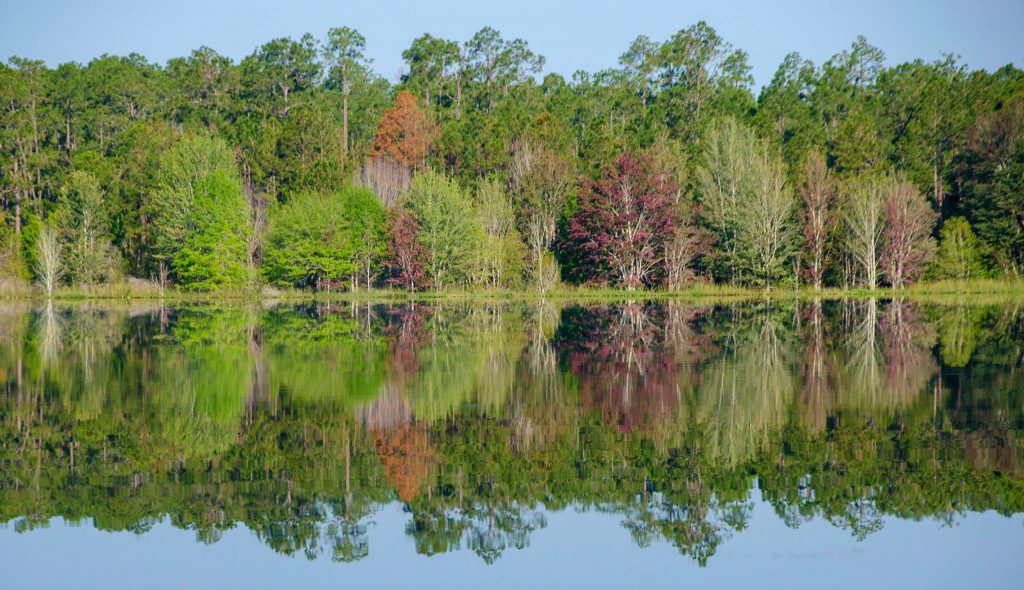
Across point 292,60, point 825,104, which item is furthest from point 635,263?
point 292,60

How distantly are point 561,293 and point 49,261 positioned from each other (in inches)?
1267

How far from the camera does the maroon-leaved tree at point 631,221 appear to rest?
201 ft

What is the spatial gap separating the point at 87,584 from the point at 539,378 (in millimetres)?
13357

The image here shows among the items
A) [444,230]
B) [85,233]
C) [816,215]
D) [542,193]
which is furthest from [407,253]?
[816,215]

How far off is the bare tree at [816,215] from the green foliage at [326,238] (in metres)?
26.7

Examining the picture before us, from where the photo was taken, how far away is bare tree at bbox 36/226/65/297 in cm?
6375

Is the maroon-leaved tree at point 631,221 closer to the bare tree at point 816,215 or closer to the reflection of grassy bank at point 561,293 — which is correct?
the reflection of grassy bank at point 561,293

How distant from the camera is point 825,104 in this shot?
290 ft

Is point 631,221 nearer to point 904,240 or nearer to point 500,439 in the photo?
point 904,240

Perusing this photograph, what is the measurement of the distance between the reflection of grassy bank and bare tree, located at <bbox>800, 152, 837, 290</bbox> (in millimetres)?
1770

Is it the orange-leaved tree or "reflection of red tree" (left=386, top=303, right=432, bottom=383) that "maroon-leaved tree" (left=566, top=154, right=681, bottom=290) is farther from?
the orange-leaved tree

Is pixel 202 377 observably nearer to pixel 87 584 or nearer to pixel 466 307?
pixel 87 584

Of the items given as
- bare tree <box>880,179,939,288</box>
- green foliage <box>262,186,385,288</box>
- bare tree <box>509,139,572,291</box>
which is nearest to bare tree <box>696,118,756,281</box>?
bare tree <box>880,179,939,288</box>

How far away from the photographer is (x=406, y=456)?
1542cm
